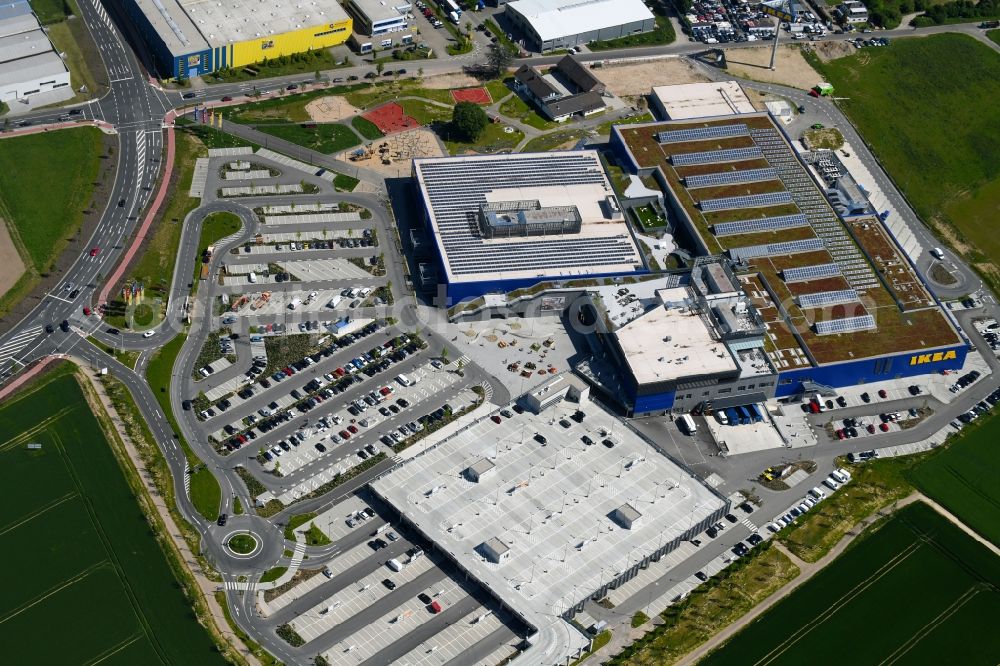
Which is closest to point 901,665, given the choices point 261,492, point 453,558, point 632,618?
point 632,618

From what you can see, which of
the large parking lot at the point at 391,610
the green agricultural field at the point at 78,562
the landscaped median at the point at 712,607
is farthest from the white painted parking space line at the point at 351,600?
the landscaped median at the point at 712,607

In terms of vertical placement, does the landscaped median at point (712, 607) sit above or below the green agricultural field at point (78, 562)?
below

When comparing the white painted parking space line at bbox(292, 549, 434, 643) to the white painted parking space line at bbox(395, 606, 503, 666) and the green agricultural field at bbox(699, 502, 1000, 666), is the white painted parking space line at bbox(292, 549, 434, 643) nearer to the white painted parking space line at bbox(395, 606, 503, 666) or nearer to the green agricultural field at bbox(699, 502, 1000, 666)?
the white painted parking space line at bbox(395, 606, 503, 666)

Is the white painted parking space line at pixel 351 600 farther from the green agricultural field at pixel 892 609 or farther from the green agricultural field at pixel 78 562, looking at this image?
the green agricultural field at pixel 892 609

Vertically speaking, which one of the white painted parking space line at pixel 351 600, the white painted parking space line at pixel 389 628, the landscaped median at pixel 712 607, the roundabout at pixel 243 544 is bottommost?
the landscaped median at pixel 712 607

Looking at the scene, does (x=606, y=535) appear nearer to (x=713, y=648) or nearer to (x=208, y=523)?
(x=713, y=648)

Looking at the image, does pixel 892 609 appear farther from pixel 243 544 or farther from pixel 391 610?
pixel 243 544
